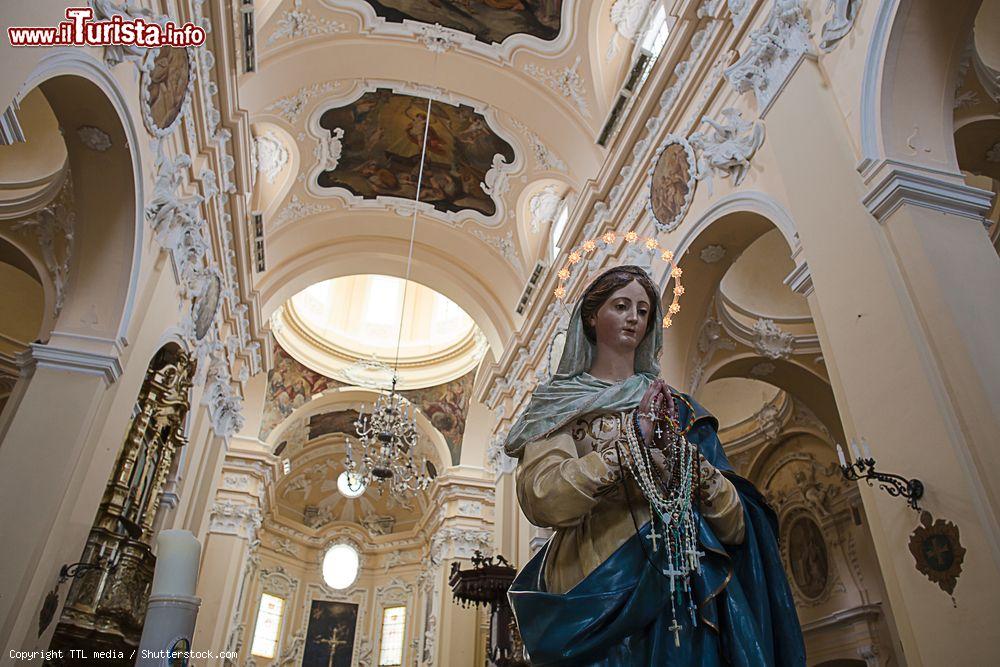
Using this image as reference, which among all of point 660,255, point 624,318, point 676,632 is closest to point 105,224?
point 660,255

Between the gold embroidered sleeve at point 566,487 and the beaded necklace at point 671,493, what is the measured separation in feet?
0.21

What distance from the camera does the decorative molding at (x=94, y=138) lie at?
19.0 feet

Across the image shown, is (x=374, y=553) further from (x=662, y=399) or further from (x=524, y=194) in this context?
(x=662, y=399)

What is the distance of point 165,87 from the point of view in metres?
6.57

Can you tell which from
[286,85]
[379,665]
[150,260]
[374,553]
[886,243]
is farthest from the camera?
[374,553]

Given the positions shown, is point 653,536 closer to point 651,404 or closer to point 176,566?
point 651,404

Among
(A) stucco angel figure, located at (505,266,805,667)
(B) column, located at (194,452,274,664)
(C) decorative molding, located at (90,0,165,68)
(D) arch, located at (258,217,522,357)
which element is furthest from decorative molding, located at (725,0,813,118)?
(B) column, located at (194,452,274,664)

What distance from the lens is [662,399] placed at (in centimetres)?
194

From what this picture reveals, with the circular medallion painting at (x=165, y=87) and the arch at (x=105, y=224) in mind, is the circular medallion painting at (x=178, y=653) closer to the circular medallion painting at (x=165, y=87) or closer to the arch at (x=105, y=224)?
the arch at (x=105, y=224)

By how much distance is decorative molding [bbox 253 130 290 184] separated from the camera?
11125 mm

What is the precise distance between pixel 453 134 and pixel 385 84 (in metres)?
1.36

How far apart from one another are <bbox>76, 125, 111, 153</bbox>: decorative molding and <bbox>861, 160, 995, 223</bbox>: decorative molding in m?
5.74

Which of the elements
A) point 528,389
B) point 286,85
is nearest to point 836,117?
point 528,389

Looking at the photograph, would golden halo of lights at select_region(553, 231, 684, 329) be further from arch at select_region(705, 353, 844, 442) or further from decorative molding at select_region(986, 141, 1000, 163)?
decorative molding at select_region(986, 141, 1000, 163)
